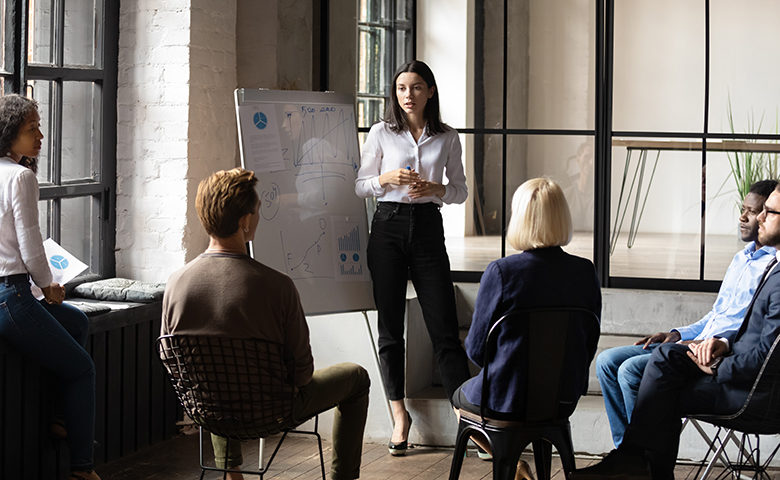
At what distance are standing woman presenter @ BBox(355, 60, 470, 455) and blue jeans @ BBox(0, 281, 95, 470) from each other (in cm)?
137

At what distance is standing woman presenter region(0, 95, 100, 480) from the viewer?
3432 mm

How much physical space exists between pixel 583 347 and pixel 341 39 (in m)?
3.09

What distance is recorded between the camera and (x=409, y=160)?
4520 mm

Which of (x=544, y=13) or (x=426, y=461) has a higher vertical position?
(x=544, y=13)

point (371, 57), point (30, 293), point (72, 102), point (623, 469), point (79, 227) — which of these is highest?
point (371, 57)

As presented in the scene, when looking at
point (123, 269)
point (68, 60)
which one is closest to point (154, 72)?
point (68, 60)

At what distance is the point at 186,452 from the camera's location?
15.2ft

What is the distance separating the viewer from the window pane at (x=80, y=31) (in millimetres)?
4707

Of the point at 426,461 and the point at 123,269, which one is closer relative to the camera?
the point at 426,461

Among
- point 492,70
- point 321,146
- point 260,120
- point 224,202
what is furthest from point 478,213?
point 224,202

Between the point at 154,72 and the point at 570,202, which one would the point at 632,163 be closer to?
the point at 570,202

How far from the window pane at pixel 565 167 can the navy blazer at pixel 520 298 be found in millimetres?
2466

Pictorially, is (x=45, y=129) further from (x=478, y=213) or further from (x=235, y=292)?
(x=478, y=213)

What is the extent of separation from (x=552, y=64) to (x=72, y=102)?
270 centimetres
